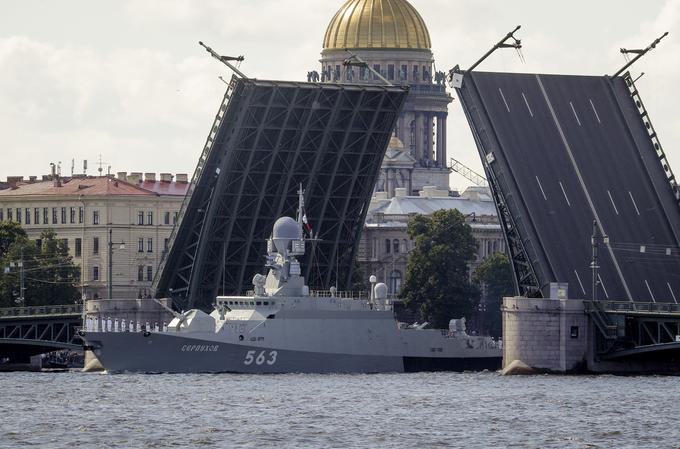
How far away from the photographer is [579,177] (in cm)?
8338

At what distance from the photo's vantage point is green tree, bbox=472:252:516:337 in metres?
115

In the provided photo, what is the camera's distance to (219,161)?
275 ft

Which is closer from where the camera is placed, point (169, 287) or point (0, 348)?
point (169, 287)

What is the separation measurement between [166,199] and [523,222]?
4016 cm

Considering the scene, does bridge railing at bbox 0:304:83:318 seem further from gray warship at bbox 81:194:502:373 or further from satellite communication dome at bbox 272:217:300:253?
satellite communication dome at bbox 272:217:300:253

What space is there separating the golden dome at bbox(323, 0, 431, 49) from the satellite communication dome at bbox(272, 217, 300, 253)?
2961 inches

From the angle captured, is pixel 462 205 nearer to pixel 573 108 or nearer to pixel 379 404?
pixel 573 108

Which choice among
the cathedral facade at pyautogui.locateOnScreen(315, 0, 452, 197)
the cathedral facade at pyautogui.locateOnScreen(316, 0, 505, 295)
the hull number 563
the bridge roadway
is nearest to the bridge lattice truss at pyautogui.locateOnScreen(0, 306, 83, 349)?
the hull number 563

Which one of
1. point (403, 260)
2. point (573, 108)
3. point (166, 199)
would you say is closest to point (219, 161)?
point (573, 108)

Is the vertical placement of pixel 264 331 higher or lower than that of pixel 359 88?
lower

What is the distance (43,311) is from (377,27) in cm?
6446

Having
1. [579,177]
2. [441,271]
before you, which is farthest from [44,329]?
[441,271]

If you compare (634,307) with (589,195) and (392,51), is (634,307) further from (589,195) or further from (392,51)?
(392,51)

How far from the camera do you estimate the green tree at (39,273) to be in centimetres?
10462
